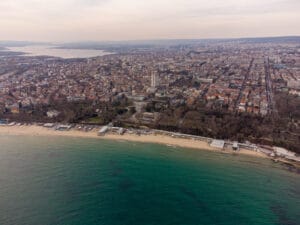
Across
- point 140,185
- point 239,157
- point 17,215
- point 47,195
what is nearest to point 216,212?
point 140,185

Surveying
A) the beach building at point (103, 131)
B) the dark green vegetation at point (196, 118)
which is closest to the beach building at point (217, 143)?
the dark green vegetation at point (196, 118)

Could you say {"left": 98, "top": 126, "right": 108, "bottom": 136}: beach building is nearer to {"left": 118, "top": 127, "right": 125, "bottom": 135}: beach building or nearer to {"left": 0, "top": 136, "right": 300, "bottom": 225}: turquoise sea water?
{"left": 118, "top": 127, "right": 125, "bottom": 135}: beach building

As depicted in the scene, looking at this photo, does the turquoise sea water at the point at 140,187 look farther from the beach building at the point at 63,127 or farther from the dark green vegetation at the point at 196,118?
the dark green vegetation at the point at 196,118

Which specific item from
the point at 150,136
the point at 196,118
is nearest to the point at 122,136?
the point at 150,136

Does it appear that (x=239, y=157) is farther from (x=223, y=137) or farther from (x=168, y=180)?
(x=168, y=180)

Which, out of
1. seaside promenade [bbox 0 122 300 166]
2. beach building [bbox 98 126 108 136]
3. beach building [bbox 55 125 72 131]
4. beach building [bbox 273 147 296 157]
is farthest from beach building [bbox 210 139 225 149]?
beach building [bbox 55 125 72 131]
